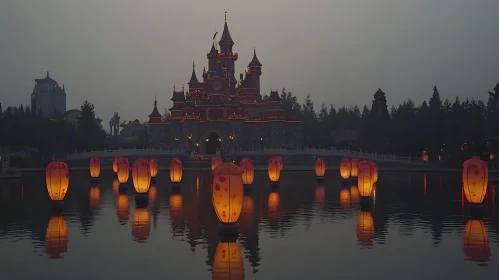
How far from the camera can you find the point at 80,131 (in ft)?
247

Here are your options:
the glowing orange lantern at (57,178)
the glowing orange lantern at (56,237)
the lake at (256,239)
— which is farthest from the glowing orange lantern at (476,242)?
the glowing orange lantern at (57,178)

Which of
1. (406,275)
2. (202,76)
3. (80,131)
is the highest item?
(202,76)

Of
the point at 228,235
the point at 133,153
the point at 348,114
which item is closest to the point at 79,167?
the point at 133,153

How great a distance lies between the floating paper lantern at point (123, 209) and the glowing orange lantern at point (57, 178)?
2.25 metres

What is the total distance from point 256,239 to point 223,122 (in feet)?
186

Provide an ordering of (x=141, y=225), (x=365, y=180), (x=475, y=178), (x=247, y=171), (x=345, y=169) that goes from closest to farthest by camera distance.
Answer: (x=141, y=225) → (x=475, y=178) → (x=365, y=180) → (x=247, y=171) → (x=345, y=169)

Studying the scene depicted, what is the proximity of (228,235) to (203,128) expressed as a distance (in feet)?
190

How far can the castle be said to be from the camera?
239 ft

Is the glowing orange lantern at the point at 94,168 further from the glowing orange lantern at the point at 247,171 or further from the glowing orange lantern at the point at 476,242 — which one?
the glowing orange lantern at the point at 476,242

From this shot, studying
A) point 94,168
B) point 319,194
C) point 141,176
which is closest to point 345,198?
point 319,194

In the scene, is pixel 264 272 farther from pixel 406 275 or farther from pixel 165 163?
pixel 165 163

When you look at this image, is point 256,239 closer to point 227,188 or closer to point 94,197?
point 227,188

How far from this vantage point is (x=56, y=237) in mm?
16953

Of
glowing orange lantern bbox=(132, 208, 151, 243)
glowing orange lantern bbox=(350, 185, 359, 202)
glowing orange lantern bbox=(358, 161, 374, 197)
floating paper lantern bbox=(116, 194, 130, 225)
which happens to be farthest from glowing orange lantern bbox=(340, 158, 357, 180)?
glowing orange lantern bbox=(132, 208, 151, 243)
